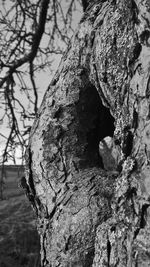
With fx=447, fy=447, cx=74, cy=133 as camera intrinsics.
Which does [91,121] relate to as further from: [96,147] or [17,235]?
[17,235]

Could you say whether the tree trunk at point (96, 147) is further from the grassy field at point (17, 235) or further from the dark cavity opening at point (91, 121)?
the grassy field at point (17, 235)

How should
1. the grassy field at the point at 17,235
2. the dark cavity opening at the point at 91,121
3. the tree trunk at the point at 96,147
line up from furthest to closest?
the grassy field at the point at 17,235
the dark cavity opening at the point at 91,121
the tree trunk at the point at 96,147

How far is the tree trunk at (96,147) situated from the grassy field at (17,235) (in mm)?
4974

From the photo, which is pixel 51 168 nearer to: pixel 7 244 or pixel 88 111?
pixel 88 111

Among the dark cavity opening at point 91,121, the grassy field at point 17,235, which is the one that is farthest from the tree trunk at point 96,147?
the grassy field at point 17,235

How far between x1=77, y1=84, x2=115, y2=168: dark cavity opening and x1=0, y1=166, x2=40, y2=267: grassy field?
4960 mm

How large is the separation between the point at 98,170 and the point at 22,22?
14.3 ft

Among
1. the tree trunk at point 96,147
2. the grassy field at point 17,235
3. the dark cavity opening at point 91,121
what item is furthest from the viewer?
the grassy field at point 17,235

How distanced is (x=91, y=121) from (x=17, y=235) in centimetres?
738

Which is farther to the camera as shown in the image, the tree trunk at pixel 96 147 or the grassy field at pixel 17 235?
the grassy field at pixel 17 235

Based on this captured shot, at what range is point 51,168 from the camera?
5.30 ft

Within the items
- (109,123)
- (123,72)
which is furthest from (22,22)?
(123,72)

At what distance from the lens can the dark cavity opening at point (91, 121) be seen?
166 centimetres

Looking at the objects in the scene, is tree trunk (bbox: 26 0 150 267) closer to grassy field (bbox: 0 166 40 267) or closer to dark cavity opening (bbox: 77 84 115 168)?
dark cavity opening (bbox: 77 84 115 168)
